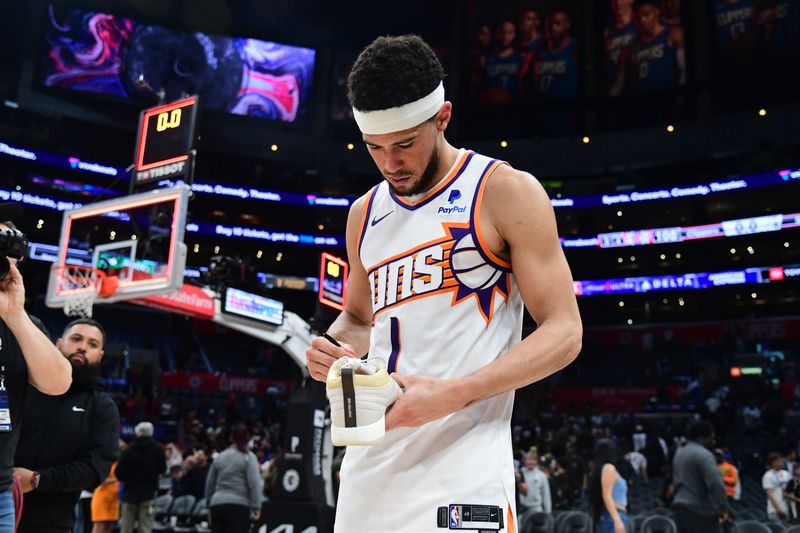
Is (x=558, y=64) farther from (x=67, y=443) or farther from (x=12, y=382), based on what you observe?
(x=12, y=382)

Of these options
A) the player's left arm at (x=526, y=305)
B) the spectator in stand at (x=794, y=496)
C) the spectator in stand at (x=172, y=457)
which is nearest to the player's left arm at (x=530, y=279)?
the player's left arm at (x=526, y=305)

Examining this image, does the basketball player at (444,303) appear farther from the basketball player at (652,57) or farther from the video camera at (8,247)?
the basketball player at (652,57)

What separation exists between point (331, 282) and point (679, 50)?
2599cm

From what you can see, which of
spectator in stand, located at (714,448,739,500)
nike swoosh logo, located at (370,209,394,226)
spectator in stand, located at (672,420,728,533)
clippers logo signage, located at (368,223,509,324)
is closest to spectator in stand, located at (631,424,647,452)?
spectator in stand, located at (714,448,739,500)

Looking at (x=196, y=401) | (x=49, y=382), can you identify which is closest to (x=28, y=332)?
(x=49, y=382)

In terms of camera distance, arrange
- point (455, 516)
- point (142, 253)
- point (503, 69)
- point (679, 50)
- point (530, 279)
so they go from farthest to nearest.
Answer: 1. point (503, 69)
2. point (679, 50)
3. point (142, 253)
4. point (530, 279)
5. point (455, 516)

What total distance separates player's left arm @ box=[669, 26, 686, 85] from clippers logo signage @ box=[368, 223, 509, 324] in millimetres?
34429

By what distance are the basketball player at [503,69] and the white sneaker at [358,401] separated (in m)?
35.3

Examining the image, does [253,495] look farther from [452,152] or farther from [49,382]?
[452,152]

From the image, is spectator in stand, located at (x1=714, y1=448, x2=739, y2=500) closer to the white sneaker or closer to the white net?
the white net

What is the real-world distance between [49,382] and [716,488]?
6.17m

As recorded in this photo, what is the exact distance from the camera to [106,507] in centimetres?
894

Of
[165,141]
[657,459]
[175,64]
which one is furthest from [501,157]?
[165,141]

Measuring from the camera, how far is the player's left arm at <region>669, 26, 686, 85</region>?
3306 centimetres
